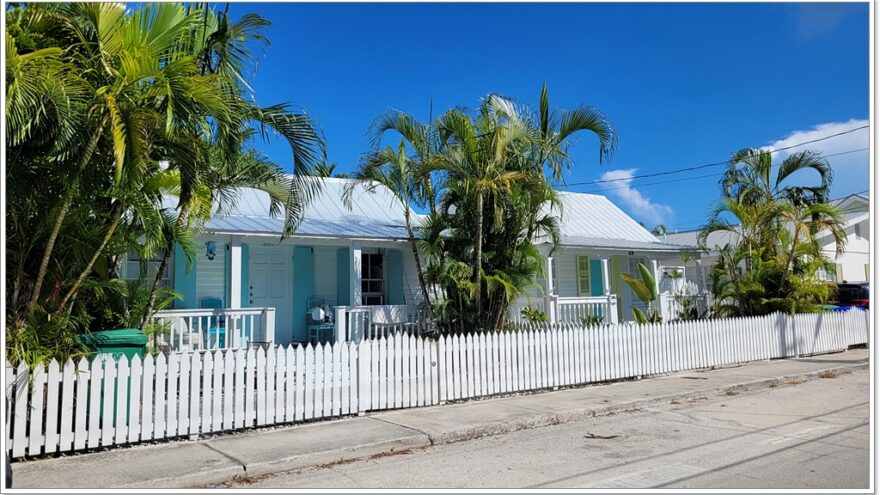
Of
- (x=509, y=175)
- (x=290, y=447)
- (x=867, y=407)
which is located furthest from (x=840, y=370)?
(x=290, y=447)

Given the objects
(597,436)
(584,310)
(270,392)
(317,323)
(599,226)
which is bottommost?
(597,436)

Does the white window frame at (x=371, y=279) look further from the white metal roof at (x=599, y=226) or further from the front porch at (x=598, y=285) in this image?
the white metal roof at (x=599, y=226)

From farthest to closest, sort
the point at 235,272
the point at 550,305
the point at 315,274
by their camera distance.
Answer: the point at 550,305
the point at 315,274
the point at 235,272

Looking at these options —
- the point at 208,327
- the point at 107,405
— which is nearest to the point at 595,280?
the point at 208,327

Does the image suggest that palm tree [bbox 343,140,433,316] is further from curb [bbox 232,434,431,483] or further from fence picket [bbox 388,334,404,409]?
curb [bbox 232,434,431,483]

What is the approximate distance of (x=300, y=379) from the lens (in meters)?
7.91

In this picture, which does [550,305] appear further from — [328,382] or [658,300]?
[328,382]

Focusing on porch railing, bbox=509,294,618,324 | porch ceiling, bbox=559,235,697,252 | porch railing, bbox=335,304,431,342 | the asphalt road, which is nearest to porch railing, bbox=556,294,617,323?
porch railing, bbox=509,294,618,324

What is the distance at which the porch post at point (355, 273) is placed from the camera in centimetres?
1301

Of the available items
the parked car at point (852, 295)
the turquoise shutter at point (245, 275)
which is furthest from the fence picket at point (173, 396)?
the parked car at point (852, 295)

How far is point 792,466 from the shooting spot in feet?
18.8

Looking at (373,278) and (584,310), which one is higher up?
(373,278)

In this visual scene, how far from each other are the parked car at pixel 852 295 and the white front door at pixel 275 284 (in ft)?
57.7

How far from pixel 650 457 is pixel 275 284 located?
10322 mm
